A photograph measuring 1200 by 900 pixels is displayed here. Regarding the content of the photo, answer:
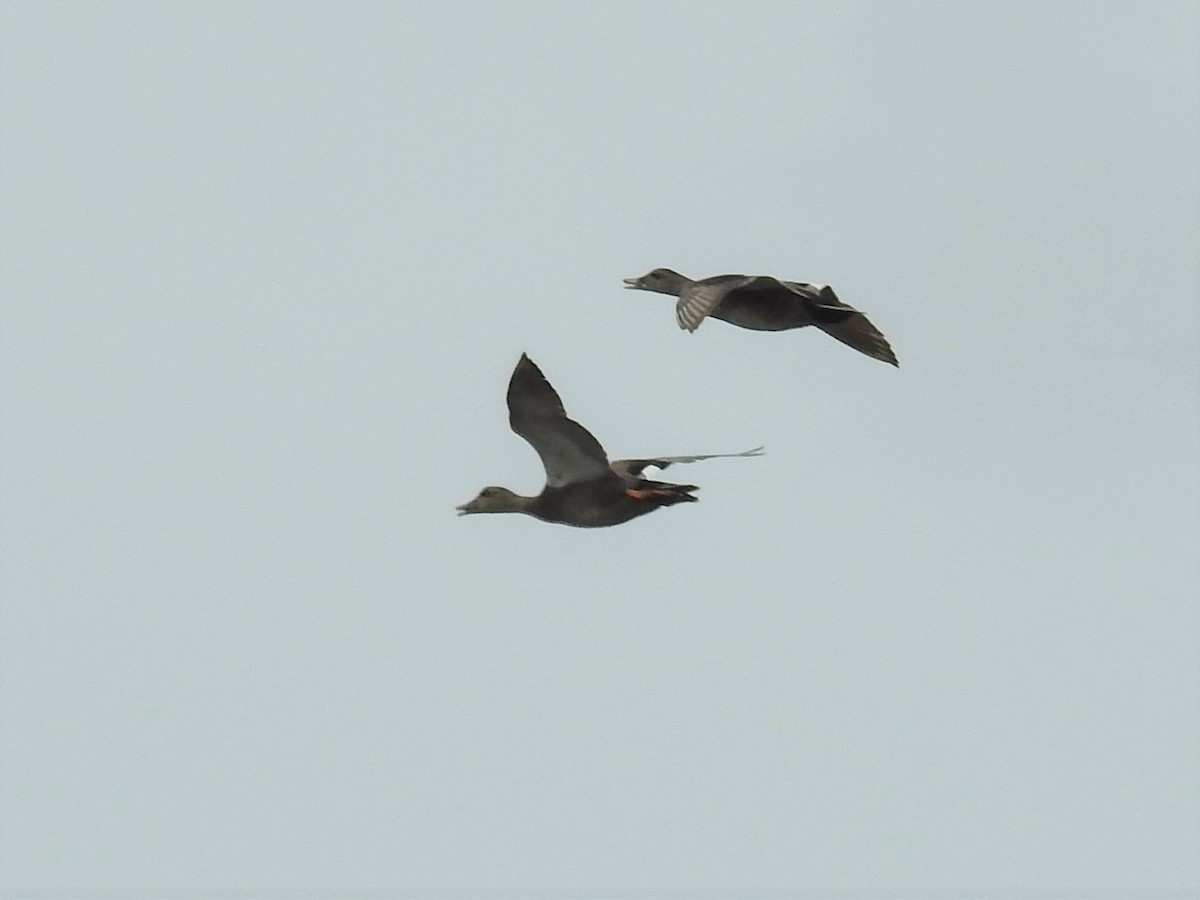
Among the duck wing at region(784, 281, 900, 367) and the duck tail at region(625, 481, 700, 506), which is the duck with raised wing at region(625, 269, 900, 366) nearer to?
the duck wing at region(784, 281, 900, 367)

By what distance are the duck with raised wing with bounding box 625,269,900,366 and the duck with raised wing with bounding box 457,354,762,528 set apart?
3.86 metres

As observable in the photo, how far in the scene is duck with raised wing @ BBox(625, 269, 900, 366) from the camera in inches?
1865

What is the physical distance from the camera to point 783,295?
48188mm

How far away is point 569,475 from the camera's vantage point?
43.0 m

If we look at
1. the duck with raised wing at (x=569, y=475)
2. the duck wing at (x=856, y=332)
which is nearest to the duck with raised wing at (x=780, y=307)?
the duck wing at (x=856, y=332)

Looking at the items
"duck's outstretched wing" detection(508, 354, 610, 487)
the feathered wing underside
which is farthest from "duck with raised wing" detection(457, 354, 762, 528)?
the feathered wing underside

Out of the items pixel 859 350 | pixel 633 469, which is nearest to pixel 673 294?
pixel 859 350

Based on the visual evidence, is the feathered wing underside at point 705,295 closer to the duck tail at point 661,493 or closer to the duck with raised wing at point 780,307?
the duck with raised wing at point 780,307

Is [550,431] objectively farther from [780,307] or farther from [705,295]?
[780,307]

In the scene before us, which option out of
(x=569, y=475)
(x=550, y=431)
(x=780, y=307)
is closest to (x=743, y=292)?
(x=780, y=307)

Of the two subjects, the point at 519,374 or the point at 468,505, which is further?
the point at 468,505

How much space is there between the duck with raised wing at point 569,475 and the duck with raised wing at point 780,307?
3.86 metres

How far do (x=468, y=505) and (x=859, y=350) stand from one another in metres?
8.15

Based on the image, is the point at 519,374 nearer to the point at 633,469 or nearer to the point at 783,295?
the point at 633,469
